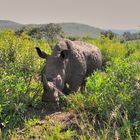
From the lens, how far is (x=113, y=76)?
8.30 m

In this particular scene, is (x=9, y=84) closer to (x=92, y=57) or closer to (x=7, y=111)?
(x=7, y=111)

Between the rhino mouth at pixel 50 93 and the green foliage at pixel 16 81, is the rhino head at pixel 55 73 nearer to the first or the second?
the rhino mouth at pixel 50 93

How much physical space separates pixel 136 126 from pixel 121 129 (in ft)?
0.88

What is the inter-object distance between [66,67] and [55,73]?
58 centimetres

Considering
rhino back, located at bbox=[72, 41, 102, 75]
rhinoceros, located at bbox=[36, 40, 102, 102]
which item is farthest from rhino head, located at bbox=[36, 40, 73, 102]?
rhino back, located at bbox=[72, 41, 102, 75]

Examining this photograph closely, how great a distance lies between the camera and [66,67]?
958 cm

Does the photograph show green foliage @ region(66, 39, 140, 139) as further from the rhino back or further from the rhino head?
the rhino back

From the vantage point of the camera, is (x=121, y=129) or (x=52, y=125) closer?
(x=121, y=129)

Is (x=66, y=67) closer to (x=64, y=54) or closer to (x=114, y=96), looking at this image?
(x=64, y=54)

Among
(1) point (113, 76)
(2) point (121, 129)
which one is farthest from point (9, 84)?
(2) point (121, 129)

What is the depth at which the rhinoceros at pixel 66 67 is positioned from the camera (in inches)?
342

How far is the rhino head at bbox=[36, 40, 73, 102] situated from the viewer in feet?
28.2

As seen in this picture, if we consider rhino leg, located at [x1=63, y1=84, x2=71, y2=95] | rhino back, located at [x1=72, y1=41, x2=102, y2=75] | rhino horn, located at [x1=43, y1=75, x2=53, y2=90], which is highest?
rhino back, located at [x1=72, y1=41, x2=102, y2=75]

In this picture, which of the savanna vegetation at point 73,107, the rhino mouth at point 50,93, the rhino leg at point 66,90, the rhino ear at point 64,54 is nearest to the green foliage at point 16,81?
the savanna vegetation at point 73,107
